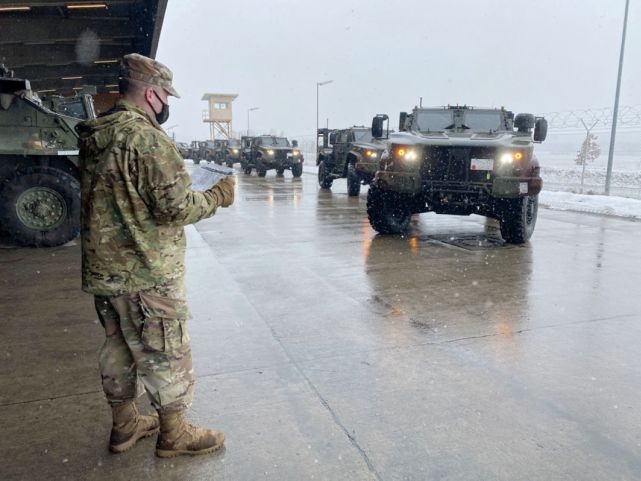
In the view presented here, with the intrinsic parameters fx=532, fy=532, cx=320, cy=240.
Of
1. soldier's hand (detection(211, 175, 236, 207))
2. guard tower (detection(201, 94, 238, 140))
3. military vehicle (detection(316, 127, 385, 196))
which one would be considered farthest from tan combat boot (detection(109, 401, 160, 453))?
guard tower (detection(201, 94, 238, 140))

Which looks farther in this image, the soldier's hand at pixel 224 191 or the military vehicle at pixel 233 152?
the military vehicle at pixel 233 152

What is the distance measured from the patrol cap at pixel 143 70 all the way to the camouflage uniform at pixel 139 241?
0.04 ft

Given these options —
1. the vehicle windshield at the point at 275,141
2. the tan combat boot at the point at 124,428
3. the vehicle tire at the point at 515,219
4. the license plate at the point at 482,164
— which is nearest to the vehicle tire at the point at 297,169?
the vehicle windshield at the point at 275,141

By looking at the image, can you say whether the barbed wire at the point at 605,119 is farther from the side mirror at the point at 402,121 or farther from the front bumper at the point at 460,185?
the front bumper at the point at 460,185

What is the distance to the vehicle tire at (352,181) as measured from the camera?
1434 cm

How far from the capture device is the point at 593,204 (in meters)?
13.0

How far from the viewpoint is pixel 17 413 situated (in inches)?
108

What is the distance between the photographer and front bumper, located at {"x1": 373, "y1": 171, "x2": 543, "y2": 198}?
681 cm

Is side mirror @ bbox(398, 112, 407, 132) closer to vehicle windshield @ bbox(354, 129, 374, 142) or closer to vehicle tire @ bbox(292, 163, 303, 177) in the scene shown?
vehicle windshield @ bbox(354, 129, 374, 142)

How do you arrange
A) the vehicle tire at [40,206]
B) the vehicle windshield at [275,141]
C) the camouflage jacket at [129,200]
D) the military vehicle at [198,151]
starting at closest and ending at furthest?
the camouflage jacket at [129,200]
the vehicle tire at [40,206]
the vehicle windshield at [275,141]
the military vehicle at [198,151]

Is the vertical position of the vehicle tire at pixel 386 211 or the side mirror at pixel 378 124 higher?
the side mirror at pixel 378 124

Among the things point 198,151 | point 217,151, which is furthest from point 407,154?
point 198,151

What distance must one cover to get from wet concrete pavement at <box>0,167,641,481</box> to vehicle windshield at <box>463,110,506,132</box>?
2785 millimetres

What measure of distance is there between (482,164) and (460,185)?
1.26ft
